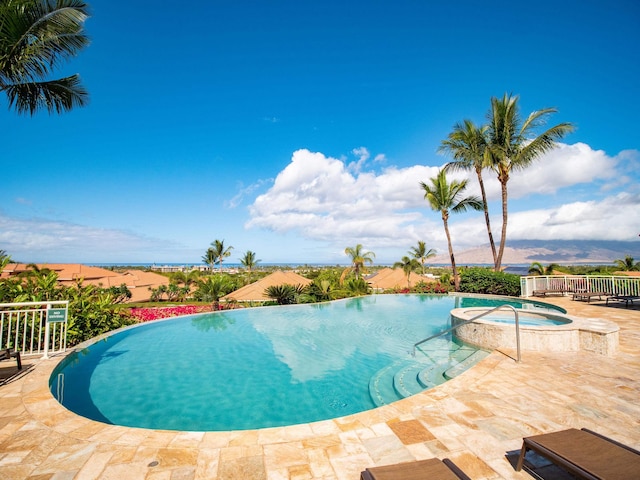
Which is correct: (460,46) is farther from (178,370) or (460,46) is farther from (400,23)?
(178,370)

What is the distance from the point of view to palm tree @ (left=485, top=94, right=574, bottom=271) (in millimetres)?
16031

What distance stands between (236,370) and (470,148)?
18437mm

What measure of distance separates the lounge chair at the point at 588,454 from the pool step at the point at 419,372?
108 inches

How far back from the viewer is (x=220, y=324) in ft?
36.9

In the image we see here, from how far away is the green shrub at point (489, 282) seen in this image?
50.3 feet

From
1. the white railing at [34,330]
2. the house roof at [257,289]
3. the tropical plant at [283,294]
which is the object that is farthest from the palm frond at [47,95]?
the house roof at [257,289]

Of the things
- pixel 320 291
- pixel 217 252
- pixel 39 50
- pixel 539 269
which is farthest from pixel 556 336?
pixel 217 252

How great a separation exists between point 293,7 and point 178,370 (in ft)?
47.5

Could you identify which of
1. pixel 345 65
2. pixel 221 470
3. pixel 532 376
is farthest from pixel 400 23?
pixel 221 470

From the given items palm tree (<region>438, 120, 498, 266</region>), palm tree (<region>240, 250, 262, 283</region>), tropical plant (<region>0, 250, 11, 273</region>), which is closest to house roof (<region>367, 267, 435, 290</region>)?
palm tree (<region>438, 120, 498, 266</region>)

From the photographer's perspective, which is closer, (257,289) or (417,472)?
(417,472)

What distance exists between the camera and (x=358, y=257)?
3106 centimetres

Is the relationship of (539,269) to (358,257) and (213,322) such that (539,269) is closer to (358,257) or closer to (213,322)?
(358,257)

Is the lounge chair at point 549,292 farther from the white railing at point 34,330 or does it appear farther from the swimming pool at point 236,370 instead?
the white railing at point 34,330
